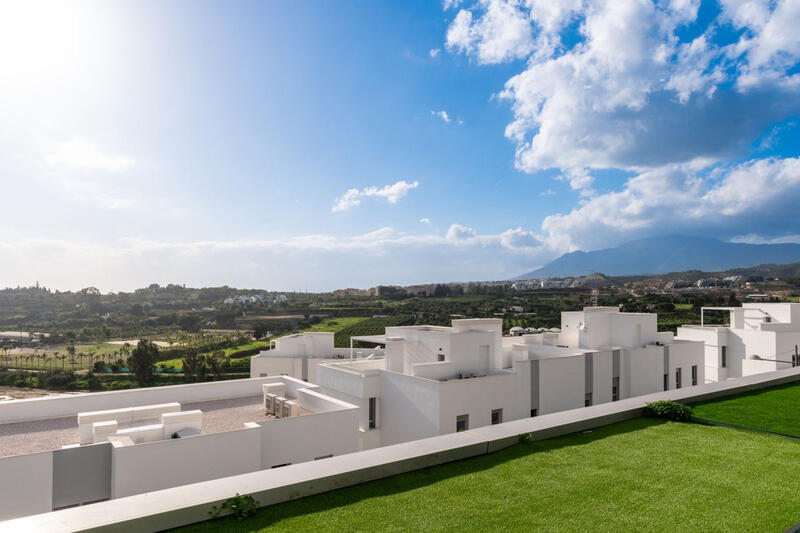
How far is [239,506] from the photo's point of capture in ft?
12.9

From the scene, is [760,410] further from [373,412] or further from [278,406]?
[373,412]

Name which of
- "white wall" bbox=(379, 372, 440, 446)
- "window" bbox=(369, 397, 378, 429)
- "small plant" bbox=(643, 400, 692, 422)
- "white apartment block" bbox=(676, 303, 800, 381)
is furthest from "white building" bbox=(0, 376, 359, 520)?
"white apartment block" bbox=(676, 303, 800, 381)

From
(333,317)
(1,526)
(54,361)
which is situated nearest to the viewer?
(1,526)

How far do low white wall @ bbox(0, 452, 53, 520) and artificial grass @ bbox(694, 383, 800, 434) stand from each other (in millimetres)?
13256

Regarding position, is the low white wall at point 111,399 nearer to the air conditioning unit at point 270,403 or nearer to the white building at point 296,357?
the air conditioning unit at point 270,403

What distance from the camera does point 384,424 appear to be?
19.9 metres

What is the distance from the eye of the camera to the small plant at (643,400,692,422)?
7379 mm

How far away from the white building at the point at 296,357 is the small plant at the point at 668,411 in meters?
22.5

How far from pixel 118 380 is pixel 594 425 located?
7912 cm

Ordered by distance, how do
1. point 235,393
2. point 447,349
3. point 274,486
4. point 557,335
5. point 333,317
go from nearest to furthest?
point 274,486
point 235,393
point 447,349
point 557,335
point 333,317

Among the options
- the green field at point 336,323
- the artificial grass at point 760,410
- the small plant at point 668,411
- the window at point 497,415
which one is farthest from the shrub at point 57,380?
the artificial grass at point 760,410

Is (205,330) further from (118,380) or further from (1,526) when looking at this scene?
(1,526)

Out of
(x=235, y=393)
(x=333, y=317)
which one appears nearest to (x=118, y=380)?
(x=333, y=317)

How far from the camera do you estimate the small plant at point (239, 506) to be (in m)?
3.87
